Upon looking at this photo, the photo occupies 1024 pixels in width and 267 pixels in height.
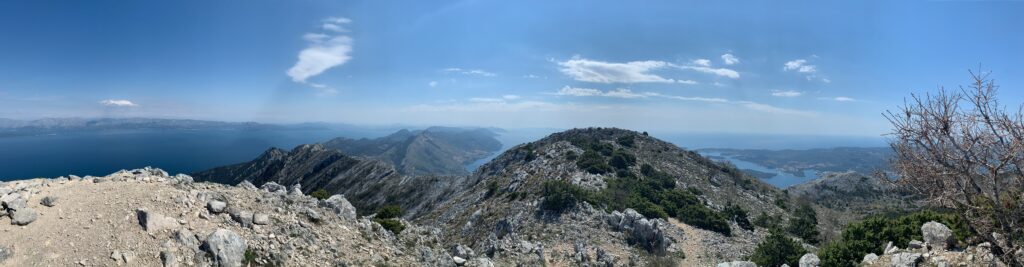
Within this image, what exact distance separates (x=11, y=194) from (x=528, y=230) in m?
30.3

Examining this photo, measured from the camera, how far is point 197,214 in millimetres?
17938

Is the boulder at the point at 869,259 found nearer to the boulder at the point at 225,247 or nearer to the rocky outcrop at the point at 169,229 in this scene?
the rocky outcrop at the point at 169,229

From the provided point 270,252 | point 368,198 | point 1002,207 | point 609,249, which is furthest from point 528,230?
point 368,198

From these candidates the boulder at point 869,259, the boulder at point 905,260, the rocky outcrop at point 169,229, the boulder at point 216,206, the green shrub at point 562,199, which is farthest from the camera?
the green shrub at point 562,199

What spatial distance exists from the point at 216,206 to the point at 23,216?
5.51 meters

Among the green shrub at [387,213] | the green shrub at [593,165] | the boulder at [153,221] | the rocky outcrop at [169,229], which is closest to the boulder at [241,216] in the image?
the rocky outcrop at [169,229]

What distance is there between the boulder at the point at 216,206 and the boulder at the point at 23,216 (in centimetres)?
501

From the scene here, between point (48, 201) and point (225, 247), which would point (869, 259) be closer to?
point (225, 247)

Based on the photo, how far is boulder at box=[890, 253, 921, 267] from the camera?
16.4 metres

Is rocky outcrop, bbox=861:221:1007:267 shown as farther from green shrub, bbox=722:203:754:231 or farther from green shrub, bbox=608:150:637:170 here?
green shrub, bbox=608:150:637:170

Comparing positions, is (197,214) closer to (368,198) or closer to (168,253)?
(168,253)

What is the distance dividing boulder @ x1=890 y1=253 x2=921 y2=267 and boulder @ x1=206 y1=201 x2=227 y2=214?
27.1m

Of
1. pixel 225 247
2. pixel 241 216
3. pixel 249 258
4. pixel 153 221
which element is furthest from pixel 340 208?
pixel 153 221

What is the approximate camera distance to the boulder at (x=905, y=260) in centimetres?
1641
